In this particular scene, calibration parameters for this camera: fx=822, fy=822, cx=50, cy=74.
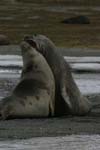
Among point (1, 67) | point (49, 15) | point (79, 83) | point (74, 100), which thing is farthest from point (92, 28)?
point (74, 100)

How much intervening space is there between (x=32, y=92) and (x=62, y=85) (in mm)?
582

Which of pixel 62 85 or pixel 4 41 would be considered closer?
pixel 62 85

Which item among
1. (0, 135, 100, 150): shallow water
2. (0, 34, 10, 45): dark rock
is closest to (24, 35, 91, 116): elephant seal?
(0, 135, 100, 150): shallow water

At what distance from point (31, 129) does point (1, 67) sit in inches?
352

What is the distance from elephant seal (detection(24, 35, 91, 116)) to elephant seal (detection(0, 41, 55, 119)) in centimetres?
13

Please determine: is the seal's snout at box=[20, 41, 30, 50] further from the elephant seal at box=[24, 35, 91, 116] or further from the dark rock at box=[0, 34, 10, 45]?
the dark rock at box=[0, 34, 10, 45]

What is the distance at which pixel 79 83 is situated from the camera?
1523cm

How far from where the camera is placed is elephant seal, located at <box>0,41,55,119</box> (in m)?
10.5

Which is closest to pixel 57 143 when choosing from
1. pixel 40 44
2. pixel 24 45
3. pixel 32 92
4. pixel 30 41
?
pixel 32 92

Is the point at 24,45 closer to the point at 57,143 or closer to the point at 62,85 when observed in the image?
the point at 62,85

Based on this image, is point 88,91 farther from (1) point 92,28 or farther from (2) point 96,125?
(1) point 92,28

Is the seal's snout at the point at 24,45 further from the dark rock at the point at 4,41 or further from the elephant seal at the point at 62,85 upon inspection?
the dark rock at the point at 4,41

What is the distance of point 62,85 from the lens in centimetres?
1120

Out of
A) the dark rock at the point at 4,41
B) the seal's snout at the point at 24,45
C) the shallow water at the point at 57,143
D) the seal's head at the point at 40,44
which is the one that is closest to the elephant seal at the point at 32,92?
the seal's snout at the point at 24,45
